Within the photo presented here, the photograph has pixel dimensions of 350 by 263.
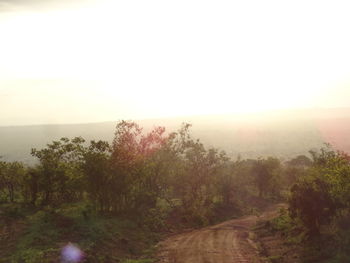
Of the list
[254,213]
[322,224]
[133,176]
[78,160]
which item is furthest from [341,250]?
[254,213]

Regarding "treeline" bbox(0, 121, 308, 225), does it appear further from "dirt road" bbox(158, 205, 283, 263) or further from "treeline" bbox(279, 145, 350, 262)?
"dirt road" bbox(158, 205, 283, 263)

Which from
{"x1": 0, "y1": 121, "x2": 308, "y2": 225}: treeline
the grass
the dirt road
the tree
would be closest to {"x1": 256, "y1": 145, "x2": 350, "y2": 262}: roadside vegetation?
{"x1": 0, "y1": 121, "x2": 308, "y2": 225}: treeline

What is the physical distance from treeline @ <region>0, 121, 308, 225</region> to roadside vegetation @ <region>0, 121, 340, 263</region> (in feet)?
0.39

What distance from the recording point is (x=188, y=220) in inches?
2041

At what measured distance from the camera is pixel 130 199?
1930 inches

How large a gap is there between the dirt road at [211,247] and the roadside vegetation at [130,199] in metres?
1.90

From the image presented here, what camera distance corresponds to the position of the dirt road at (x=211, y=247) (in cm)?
3122

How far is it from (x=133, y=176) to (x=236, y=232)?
1306 centimetres

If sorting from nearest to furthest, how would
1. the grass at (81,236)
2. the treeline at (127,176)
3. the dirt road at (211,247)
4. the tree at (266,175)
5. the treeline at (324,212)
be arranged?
the treeline at (324,212) < the grass at (81,236) < the dirt road at (211,247) < the treeline at (127,176) < the tree at (266,175)

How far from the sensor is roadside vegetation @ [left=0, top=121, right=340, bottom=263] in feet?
104

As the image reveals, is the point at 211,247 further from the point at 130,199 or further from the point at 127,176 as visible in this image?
the point at 130,199

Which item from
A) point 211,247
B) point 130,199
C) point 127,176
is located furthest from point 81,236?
point 130,199

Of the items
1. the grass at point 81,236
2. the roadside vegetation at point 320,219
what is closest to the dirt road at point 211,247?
the grass at point 81,236

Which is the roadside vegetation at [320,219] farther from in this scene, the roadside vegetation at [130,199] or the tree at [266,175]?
the tree at [266,175]
